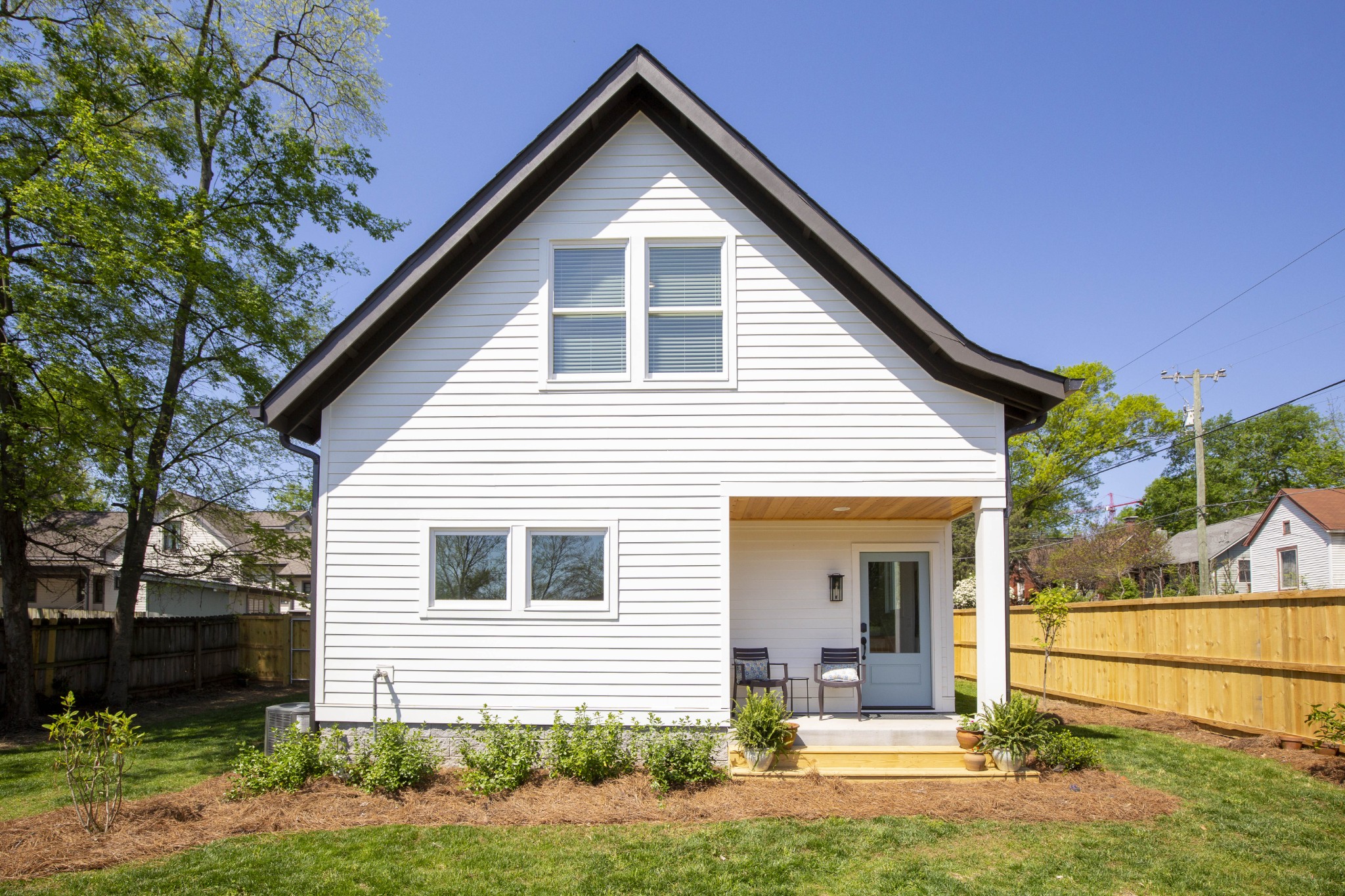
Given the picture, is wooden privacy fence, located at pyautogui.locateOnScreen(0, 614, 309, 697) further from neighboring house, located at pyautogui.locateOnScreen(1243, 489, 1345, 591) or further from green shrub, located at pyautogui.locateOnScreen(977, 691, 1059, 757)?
neighboring house, located at pyautogui.locateOnScreen(1243, 489, 1345, 591)

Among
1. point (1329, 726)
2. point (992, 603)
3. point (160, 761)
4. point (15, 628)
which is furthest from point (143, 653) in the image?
point (1329, 726)

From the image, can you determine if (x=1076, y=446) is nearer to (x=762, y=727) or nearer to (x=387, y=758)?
(x=762, y=727)

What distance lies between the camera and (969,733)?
8.17 m

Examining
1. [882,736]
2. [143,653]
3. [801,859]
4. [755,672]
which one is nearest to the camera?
[801,859]

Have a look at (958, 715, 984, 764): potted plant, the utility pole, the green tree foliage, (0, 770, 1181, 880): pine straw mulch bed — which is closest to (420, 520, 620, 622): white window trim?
(0, 770, 1181, 880): pine straw mulch bed

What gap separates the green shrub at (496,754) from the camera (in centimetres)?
777

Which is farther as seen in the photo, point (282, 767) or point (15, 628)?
point (15, 628)

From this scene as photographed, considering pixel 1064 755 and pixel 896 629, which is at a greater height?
pixel 896 629

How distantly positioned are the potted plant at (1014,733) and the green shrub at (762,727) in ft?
6.30

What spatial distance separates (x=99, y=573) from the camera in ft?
82.6

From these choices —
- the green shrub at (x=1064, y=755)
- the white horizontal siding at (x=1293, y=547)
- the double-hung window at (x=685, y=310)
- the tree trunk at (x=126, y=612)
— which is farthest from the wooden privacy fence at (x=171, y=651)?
the white horizontal siding at (x=1293, y=547)

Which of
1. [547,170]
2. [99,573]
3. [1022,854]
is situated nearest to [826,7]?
[547,170]

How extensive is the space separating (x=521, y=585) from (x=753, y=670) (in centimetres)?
313

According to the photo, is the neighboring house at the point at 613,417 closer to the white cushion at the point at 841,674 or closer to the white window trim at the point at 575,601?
the white window trim at the point at 575,601
